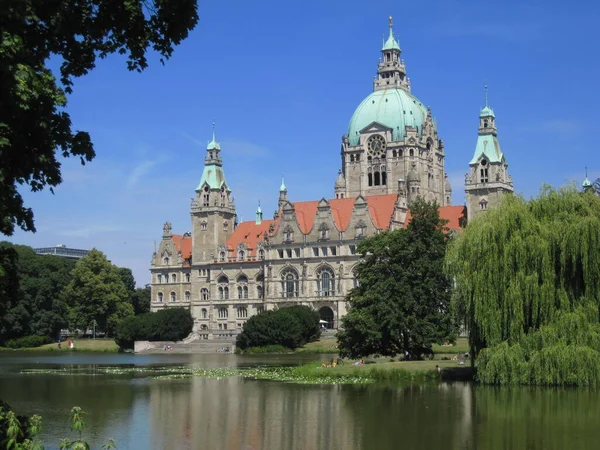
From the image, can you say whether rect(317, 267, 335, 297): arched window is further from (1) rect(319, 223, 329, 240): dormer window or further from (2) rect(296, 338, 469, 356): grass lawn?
(2) rect(296, 338, 469, 356): grass lawn

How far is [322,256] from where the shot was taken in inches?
4545

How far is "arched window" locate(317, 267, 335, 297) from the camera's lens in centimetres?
11406

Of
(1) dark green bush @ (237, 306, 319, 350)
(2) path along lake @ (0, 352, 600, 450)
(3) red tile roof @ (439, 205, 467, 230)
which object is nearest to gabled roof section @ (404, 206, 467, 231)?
(3) red tile roof @ (439, 205, 467, 230)

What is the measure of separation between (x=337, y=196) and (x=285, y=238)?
1837 cm

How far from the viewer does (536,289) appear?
41.4 metres

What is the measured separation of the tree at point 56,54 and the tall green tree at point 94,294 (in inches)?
3811

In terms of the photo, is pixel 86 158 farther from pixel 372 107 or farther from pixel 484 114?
pixel 372 107

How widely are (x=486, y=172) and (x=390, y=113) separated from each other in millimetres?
24759

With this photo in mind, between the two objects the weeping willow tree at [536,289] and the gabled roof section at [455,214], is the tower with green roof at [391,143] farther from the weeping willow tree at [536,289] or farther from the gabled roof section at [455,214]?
the weeping willow tree at [536,289]

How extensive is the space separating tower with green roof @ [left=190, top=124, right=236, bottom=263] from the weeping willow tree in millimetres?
86266

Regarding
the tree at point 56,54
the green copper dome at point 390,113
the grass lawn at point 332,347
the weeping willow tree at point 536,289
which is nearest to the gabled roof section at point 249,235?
the green copper dome at point 390,113

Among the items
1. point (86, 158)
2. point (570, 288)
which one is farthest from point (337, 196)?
point (86, 158)

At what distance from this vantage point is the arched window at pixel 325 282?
11406 cm

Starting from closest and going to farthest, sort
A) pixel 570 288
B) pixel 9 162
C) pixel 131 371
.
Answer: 1. pixel 9 162
2. pixel 570 288
3. pixel 131 371
